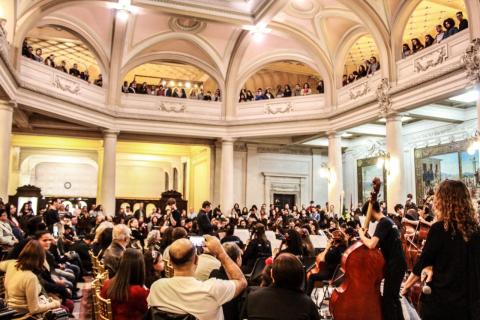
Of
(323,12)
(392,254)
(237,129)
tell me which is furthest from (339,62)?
(392,254)

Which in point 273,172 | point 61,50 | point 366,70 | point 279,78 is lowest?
point 273,172

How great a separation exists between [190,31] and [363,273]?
15.2m

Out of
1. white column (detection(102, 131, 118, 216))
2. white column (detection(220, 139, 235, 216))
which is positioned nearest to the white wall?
white column (detection(220, 139, 235, 216))

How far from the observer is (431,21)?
15414 millimetres

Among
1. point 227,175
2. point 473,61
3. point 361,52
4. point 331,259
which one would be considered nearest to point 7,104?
point 227,175

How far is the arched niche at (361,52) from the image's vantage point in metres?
17.2

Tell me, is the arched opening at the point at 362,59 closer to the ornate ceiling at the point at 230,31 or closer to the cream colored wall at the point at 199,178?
the ornate ceiling at the point at 230,31

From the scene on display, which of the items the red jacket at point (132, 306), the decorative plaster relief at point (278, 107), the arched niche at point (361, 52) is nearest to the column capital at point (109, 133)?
the decorative plaster relief at point (278, 107)

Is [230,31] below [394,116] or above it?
above

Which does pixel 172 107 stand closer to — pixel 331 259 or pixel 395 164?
pixel 395 164

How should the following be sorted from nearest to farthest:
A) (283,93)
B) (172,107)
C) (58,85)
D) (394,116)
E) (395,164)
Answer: (395,164), (394,116), (58,85), (172,107), (283,93)

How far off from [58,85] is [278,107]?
862cm

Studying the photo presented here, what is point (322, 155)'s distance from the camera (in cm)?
2181

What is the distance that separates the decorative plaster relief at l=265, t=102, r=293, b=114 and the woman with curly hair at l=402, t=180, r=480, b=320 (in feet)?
50.3
